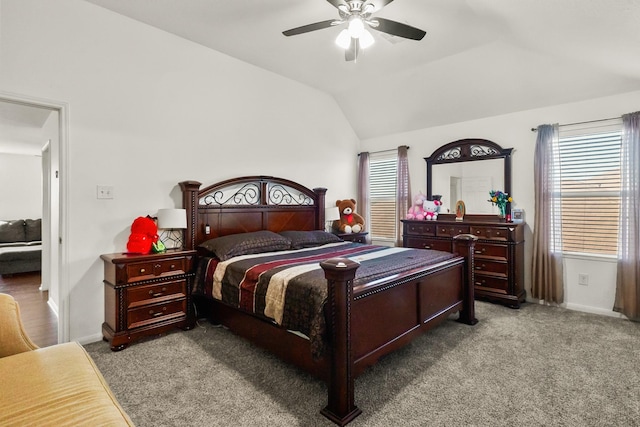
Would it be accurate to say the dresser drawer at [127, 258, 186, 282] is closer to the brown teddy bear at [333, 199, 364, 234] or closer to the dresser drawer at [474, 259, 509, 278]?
the brown teddy bear at [333, 199, 364, 234]

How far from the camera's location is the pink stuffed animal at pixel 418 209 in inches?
186

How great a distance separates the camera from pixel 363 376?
227 centimetres

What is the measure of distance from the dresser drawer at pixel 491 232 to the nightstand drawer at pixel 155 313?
341 centimetres

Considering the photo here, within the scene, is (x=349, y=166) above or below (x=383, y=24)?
below

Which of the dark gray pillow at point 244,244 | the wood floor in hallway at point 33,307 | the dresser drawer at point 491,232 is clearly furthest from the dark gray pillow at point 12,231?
the dresser drawer at point 491,232

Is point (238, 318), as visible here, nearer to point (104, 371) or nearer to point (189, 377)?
point (189, 377)

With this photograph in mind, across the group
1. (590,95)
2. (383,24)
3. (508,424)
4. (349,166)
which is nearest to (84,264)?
(383,24)

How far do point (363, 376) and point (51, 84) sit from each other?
133 inches

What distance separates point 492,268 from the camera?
154 inches

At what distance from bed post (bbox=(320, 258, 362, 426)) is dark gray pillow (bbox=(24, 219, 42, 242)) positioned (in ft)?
24.2

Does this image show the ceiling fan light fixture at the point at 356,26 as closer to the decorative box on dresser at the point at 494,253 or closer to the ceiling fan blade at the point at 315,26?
the ceiling fan blade at the point at 315,26

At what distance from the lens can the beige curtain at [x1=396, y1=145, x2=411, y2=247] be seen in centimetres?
510

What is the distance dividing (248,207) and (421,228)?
2369mm

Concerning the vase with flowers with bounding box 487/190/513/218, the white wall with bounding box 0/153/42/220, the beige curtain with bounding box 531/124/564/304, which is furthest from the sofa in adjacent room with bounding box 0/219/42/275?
the beige curtain with bounding box 531/124/564/304
